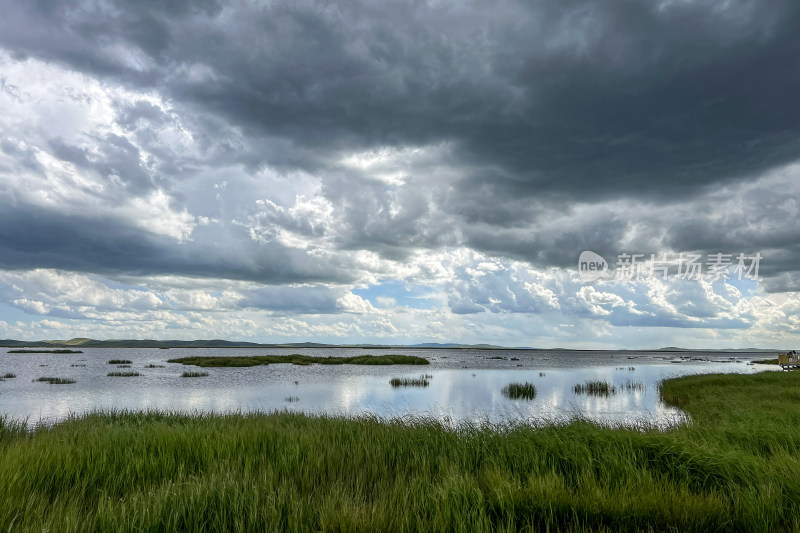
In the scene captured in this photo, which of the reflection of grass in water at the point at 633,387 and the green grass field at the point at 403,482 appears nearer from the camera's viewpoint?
the green grass field at the point at 403,482

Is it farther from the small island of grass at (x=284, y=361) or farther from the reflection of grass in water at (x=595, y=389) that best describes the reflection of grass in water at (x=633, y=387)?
the small island of grass at (x=284, y=361)

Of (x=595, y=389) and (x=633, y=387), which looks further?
(x=633, y=387)

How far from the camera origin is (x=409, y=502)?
6.65 meters

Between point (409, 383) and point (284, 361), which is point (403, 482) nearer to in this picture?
point (409, 383)

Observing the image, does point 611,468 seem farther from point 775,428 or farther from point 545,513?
point 775,428

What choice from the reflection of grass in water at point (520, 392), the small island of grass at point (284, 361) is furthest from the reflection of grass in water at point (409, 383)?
the small island of grass at point (284, 361)

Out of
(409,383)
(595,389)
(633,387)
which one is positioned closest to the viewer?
(595,389)

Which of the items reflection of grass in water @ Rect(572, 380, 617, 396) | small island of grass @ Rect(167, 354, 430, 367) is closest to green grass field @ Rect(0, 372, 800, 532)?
reflection of grass in water @ Rect(572, 380, 617, 396)

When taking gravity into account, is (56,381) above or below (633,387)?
below

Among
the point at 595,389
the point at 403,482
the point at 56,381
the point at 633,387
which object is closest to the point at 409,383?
the point at 595,389

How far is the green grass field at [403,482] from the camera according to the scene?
5.94 metres

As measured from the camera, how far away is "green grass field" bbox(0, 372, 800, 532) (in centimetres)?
594

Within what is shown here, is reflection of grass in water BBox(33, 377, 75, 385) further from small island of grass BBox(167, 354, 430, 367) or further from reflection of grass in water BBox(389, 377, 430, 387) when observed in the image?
reflection of grass in water BBox(389, 377, 430, 387)

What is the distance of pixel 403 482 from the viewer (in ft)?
25.4
